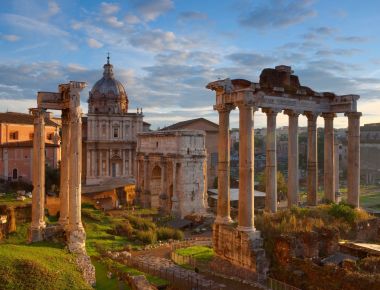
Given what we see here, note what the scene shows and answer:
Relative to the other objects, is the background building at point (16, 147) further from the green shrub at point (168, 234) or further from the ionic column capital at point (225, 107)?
the ionic column capital at point (225, 107)

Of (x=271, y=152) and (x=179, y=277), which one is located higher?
(x=271, y=152)

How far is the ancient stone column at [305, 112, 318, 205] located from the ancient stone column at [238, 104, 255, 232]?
5.36 meters

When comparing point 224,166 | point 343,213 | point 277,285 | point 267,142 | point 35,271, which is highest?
point 267,142

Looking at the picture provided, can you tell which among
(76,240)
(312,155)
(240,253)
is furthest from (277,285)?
(76,240)

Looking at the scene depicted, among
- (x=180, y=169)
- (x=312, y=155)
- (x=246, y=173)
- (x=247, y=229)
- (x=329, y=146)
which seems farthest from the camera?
(x=180, y=169)

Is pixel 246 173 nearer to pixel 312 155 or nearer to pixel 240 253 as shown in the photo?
pixel 240 253

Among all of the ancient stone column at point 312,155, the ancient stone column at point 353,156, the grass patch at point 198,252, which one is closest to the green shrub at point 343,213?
the ancient stone column at point 312,155

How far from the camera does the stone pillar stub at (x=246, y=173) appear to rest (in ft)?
61.0

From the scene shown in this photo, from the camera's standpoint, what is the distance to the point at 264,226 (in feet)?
63.8

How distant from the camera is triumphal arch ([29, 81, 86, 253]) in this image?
2030 cm

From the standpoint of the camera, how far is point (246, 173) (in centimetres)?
1864

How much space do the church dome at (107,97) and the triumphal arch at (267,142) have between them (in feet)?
125

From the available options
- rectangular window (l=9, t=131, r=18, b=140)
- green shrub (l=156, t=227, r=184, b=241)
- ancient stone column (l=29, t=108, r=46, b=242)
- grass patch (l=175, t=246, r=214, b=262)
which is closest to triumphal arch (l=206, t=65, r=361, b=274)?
grass patch (l=175, t=246, r=214, b=262)

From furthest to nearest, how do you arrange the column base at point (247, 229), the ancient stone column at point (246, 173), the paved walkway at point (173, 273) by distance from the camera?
the ancient stone column at point (246, 173)
the column base at point (247, 229)
the paved walkway at point (173, 273)
